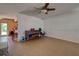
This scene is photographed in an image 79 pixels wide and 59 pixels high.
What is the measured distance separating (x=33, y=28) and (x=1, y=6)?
0.40 meters

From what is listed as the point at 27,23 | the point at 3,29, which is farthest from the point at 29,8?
the point at 3,29

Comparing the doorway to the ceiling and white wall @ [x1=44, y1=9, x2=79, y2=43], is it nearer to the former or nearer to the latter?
the ceiling

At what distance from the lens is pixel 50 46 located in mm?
1215

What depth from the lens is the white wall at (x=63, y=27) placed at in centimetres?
116

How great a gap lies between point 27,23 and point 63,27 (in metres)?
0.43

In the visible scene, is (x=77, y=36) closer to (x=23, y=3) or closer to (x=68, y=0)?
(x=68, y=0)

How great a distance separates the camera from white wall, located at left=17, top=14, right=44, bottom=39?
3.72 feet

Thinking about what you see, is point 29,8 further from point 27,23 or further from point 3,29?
point 3,29

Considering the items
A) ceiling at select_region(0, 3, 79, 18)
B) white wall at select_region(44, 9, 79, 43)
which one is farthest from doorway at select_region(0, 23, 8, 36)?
white wall at select_region(44, 9, 79, 43)

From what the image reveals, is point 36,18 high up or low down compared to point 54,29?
up

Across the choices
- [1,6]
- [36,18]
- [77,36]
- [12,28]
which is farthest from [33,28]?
[77,36]

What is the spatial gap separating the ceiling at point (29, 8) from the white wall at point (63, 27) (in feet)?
0.28

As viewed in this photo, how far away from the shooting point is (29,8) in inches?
43.1

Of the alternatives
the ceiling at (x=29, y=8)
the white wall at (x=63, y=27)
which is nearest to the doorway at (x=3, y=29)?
the ceiling at (x=29, y=8)
